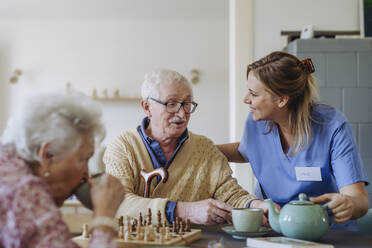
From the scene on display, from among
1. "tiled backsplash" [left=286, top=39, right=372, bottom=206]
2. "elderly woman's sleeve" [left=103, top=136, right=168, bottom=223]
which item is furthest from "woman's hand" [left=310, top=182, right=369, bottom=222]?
"tiled backsplash" [left=286, top=39, right=372, bottom=206]

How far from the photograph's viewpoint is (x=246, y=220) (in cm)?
131

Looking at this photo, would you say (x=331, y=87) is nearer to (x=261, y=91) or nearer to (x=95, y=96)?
(x=261, y=91)

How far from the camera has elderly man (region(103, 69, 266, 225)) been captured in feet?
5.74

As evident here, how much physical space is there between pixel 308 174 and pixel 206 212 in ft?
1.75

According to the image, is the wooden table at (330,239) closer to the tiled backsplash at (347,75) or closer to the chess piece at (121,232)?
the chess piece at (121,232)

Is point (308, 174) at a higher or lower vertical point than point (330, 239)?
higher

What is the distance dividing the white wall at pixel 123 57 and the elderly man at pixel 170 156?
15.1 feet

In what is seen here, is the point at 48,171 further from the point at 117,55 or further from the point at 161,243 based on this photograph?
the point at 117,55

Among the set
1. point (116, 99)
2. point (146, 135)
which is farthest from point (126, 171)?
point (116, 99)

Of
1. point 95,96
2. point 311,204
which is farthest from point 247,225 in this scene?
point 95,96

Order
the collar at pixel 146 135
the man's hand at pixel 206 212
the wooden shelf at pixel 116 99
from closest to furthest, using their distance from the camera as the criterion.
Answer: the man's hand at pixel 206 212, the collar at pixel 146 135, the wooden shelf at pixel 116 99

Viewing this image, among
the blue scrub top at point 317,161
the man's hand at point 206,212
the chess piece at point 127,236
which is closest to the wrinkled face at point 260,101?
the blue scrub top at point 317,161

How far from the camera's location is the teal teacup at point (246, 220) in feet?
4.29

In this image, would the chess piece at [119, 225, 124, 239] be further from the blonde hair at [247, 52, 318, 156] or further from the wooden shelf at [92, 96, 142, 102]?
the wooden shelf at [92, 96, 142, 102]
